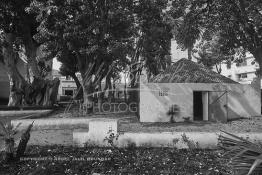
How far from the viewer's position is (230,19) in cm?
1791

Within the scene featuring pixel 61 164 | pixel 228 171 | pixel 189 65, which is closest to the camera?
pixel 228 171

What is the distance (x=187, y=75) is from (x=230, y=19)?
470cm

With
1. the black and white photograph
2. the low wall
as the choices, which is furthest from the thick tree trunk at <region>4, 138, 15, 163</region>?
the low wall

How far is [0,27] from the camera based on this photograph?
1995 centimetres

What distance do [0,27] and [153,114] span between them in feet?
43.2

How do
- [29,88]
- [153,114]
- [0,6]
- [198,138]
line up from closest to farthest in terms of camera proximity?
[198,138], [153,114], [0,6], [29,88]

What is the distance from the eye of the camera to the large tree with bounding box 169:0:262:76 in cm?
1642

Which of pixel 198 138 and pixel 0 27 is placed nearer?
pixel 198 138

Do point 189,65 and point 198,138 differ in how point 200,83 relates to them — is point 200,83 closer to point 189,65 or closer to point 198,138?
point 189,65

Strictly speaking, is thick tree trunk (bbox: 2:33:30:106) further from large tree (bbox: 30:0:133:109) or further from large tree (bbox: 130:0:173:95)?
large tree (bbox: 130:0:173:95)

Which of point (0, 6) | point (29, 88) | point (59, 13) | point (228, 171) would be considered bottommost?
point (228, 171)

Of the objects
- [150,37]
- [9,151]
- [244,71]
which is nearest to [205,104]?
[150,37]

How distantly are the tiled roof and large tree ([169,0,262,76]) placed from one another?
268 cm

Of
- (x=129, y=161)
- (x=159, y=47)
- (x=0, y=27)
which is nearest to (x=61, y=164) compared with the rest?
(x=129, y=161)
